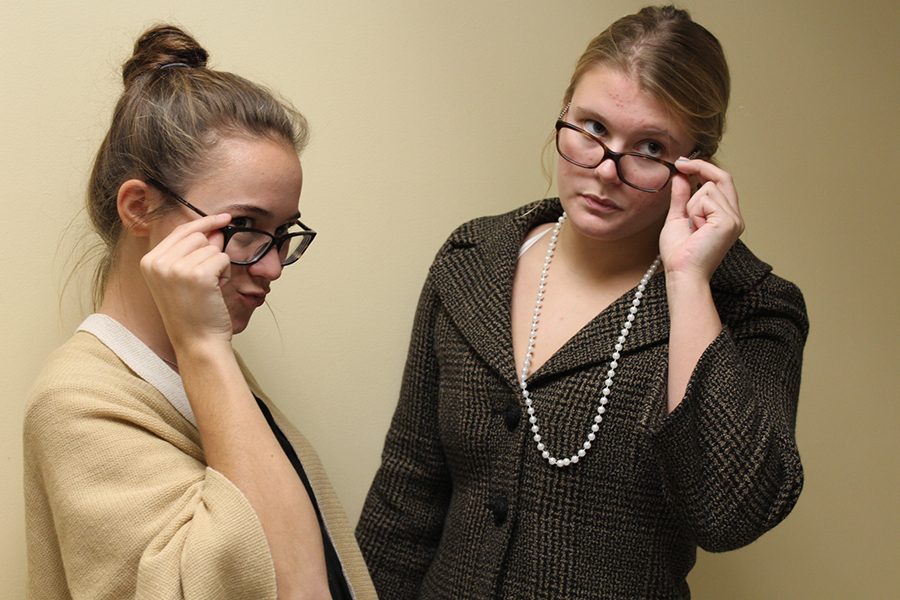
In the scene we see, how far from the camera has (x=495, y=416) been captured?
1.48m

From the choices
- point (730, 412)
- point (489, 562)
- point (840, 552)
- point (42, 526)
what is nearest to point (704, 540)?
point (730, 412)

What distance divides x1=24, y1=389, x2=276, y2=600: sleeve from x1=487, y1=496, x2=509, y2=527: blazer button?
43cm

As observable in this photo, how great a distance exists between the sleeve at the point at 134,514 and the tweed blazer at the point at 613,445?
0.45m

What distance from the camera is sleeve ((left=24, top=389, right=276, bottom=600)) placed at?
1.09m

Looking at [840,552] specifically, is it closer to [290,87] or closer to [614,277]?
[614,277]

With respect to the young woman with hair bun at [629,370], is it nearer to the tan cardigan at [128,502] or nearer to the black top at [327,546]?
the black top at [327,546]

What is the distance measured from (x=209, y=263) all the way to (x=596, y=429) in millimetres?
597

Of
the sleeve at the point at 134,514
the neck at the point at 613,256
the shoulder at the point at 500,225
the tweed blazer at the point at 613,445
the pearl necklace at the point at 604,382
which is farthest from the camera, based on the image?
the shoulder at the point at 500,225

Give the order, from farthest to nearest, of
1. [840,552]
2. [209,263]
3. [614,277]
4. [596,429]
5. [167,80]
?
[840,552] → [614,277] → [596,429] → [167,80] → [209,263]

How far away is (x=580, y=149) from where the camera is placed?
4.65ft

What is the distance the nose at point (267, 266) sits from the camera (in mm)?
1236

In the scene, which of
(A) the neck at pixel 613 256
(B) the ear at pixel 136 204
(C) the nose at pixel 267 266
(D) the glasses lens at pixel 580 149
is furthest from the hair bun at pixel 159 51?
(A) the neck at pixel 613 256

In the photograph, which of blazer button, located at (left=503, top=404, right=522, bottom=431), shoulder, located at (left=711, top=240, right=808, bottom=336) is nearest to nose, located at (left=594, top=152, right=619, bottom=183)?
shoulder, located at (left=711, top=240, right=808, bottom=336)

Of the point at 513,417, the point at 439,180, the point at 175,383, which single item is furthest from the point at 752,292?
the point at 175,383
